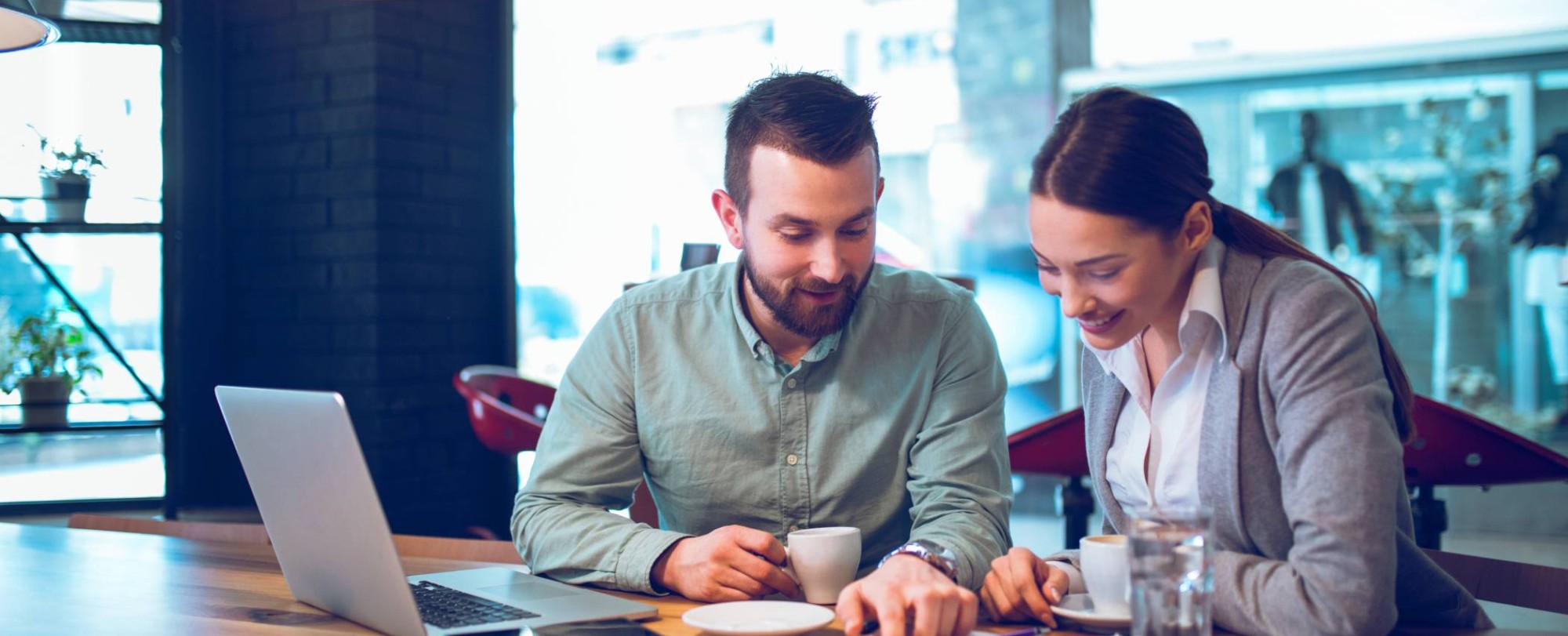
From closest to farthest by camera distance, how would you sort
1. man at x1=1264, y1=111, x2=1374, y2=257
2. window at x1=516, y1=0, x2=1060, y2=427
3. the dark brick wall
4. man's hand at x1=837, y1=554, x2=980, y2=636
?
Answer: 1. man's hand at x1=837, y1=554, x2=980, y2=636
2. the dark brick wall
3. window at x1=516, y1=0, x2=1060, y2=427
4. man at x1=1264, y1=111, x2=1374, y2=257

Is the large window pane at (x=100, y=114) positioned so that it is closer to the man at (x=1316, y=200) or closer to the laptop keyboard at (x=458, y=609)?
the laptop keyboard at (x=458, y=609)

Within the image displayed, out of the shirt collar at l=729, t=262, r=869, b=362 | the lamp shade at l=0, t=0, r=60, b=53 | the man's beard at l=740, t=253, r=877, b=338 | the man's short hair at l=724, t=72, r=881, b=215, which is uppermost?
A: the lamp shade at l=0, t=0, r=60, b=53

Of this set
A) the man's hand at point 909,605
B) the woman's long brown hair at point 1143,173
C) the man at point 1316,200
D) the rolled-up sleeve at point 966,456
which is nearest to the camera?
the man's hand at point 909,605

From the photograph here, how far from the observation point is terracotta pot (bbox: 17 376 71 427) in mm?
3316

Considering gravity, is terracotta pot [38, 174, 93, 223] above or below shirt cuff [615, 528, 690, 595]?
above

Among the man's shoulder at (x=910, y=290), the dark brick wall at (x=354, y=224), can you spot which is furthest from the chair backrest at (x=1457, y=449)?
the dark brick wall at (x=354, y=224)

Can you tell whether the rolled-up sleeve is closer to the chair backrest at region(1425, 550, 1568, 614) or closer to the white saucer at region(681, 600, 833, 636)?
the white saucer at region(681, 600, 833, 636)

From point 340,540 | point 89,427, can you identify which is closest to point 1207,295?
point 340,540

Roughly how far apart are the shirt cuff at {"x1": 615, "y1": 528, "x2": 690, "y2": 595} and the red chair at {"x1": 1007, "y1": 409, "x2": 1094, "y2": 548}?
3.84 feet

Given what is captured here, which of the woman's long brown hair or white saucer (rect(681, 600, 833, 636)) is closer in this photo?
white saucer (rect(681, 600, 833, 636))

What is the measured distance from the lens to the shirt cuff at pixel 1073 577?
1.24 meters

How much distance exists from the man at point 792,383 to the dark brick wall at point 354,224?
2.08 metres

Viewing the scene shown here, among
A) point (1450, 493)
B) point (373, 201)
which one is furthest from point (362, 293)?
point (1450, 493)

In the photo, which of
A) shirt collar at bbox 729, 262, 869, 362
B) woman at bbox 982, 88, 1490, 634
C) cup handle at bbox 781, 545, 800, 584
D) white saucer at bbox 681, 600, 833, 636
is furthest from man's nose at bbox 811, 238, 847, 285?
white saucer at bbox 681, 600, 833, 636
